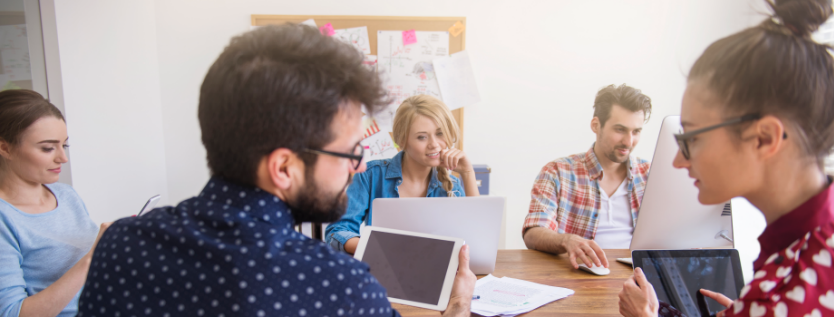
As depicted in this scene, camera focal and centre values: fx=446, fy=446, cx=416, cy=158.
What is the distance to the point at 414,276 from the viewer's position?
3.55ft

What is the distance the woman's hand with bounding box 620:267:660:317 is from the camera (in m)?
0.92

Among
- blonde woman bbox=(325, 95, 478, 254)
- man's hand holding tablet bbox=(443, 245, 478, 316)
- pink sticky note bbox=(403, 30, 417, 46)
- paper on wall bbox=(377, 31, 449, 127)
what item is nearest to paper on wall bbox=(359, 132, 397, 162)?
paper on wall bbox=(377, 31, 449, 127)

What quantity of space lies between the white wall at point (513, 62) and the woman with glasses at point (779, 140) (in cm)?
235

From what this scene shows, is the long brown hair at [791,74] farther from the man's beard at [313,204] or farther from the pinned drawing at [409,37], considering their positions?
the pinned drawing at [409,37]

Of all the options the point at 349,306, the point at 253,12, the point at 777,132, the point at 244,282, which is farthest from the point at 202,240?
the point at 253,12

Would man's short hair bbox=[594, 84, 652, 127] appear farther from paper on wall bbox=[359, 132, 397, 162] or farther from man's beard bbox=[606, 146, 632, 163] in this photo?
paper on wall bbox=[359, 132, 397, 162]

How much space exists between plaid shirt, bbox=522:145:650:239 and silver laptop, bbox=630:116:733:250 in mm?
501

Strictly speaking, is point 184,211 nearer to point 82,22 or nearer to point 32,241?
point 32,241

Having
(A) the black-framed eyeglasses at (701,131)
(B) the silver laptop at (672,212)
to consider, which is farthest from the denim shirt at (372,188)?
(A) the black-framed eyeglasses at (701,131)

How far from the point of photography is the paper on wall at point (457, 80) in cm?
301

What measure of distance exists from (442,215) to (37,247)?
1126 millimetres

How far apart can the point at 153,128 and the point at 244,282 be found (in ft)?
9.02

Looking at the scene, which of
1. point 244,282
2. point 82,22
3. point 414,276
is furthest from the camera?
point 82,22

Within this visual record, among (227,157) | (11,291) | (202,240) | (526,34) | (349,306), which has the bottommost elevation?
(11,291)
